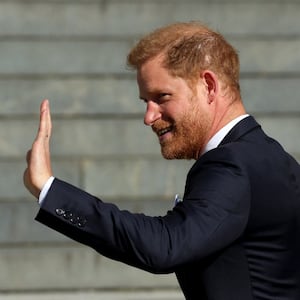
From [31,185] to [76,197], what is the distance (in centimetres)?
11

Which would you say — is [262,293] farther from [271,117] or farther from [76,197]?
[271,117]

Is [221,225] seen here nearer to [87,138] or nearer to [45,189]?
[45,189]

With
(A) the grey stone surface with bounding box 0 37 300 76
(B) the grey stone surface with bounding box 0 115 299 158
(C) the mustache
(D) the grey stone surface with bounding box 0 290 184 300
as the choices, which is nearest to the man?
(C) the mustache

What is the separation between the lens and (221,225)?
238 centimetres

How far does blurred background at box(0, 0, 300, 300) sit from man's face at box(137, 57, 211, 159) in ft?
13.1

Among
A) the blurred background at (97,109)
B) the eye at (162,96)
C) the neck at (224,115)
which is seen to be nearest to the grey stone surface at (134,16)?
the blurred background at (97,109)

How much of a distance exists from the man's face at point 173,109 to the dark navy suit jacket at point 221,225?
83 mm

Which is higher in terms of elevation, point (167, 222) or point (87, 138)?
point (167, 222)

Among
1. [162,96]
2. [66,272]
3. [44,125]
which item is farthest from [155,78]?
[66,272]

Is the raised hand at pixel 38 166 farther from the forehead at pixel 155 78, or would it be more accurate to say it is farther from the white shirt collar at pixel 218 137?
the white shirt collar at pixel 218 137

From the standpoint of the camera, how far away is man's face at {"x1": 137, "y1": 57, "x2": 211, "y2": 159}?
8.29 ft

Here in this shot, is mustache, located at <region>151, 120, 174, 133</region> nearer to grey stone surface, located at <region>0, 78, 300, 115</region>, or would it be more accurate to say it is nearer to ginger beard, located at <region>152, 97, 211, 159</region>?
ginger beard, located at <region>152, 97, 211, 159</region>

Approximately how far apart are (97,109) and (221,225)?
15.4 ft

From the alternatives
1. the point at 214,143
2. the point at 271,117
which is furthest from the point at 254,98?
the point at 214,143
